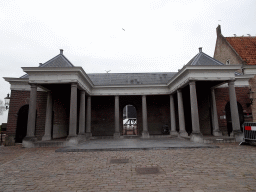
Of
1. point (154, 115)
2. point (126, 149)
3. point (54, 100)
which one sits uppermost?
point (54, 100)

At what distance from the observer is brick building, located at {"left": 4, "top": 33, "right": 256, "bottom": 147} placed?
12.7 metres

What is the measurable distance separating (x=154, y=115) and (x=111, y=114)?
519 cm

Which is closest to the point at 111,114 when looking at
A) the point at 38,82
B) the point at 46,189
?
the point at 38,82

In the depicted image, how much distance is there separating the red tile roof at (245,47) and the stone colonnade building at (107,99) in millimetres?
2951

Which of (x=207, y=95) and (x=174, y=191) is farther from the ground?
(x=207, y=95)

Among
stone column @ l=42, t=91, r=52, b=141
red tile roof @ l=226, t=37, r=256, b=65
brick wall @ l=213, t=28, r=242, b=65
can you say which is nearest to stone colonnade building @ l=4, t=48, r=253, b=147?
stone column @ l=42, t=91, r=52, b=141

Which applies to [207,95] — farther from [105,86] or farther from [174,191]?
[174,191]

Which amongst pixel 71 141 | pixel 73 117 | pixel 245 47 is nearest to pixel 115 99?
pixel 73 117

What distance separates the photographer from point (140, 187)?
412cm

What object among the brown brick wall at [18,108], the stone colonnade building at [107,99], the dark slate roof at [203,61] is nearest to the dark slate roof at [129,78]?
the stone colonnade building at [107,99]

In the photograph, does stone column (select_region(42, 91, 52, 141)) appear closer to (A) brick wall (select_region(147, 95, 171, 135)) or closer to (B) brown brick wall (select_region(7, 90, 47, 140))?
(B) brown brick wall (select_region(7, 90, 47, 140))

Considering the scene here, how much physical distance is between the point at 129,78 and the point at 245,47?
47.6 ft

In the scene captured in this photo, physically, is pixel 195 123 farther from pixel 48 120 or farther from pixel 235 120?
pixel 48 120

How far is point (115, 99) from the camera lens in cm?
1769
